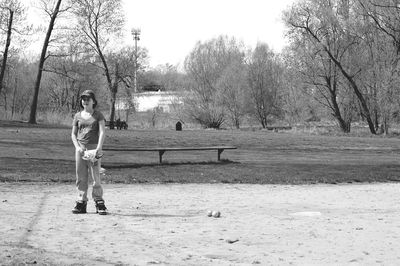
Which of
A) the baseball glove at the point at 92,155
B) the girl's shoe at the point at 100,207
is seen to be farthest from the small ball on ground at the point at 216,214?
the baseball glove at the point at 92,155

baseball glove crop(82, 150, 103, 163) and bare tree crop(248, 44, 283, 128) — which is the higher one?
bare tree crop(248, 44, 283, 128)

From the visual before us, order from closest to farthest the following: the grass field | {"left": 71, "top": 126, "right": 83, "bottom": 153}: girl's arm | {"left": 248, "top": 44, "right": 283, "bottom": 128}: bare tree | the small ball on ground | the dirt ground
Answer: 1. the dirt ground
2. the small ball on ground
3. {"left": 71, "top": 126, "right": 83, "bottom": 153}: girl's arm
4. the grass field
5. {"left": 248, "top": 44, "right": 283, "bottom": 128}: bare tree

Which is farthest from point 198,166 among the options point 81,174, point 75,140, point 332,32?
point 332,32

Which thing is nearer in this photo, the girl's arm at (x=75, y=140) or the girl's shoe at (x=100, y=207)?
the girl's shoe at (x=100, y=207)

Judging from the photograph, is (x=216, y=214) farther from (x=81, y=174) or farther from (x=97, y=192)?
(x=81, y=174)

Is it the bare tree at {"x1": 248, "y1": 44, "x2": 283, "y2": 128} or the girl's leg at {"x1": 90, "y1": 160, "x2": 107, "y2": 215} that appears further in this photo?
the bare tree at {"x1": 248, "y1": 44, "x2": 283, "y2": 128}

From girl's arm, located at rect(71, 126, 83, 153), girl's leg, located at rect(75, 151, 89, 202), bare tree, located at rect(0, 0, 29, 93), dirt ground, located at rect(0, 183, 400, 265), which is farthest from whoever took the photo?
bare tree, located at rect(0, 0, 29, 93)

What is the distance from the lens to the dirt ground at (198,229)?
614 centimetres

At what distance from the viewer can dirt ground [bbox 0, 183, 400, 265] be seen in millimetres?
6145

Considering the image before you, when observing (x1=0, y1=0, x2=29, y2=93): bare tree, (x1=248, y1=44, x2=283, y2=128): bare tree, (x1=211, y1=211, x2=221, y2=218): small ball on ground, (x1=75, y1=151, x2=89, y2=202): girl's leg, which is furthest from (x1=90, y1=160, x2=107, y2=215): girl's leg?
(x1=248, y1=44, x2=283, y2=128): bare tree

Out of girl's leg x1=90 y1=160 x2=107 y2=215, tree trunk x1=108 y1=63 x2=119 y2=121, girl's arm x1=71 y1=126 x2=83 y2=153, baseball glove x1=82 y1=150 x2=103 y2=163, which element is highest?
tree trunk x1=108 y1=63 x2=119 y2=121

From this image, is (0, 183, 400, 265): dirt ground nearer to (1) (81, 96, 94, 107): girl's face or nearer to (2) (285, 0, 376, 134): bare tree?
(1) (81, 96, 94, 107): girl's face

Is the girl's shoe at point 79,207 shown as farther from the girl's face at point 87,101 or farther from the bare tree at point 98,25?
the bare tree at point 98,25

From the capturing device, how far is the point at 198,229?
7855mm
